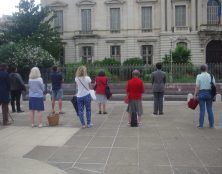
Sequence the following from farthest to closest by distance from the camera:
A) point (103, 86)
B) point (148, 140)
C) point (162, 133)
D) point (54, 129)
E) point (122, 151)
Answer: point (103, 86)
point (54, 129)
point (162, 133)
point (148, 140)
point (122, 151)

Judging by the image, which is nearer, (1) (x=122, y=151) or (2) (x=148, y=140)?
(1) (x=122, y=151)

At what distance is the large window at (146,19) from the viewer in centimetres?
4934

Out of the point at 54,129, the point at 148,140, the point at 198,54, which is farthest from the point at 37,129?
the point at 198,54

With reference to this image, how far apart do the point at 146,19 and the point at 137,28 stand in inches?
61.3

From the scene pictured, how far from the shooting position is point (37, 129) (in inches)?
470

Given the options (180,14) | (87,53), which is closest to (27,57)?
(87,53)

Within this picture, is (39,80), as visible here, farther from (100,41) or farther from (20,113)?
(100,41)

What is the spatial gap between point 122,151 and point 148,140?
1403 mm

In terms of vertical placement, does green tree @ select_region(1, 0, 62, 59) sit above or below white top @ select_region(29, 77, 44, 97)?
above

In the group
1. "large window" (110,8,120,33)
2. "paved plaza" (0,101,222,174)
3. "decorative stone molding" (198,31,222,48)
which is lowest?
"paved plaza" (0,101,222,174)

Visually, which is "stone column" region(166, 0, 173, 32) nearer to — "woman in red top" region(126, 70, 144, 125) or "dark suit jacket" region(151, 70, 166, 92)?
"dark suit jacket" region(151, 70, 166, 92)

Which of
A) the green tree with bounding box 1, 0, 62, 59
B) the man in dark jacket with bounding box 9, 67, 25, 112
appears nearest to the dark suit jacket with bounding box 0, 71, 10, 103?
the man in dark jacket with bounding box 9, 67, 25, 112

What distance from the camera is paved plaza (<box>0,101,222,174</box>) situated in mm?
7504

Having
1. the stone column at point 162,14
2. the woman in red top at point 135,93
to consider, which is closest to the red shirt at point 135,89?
the woman in red top at point 135,93
